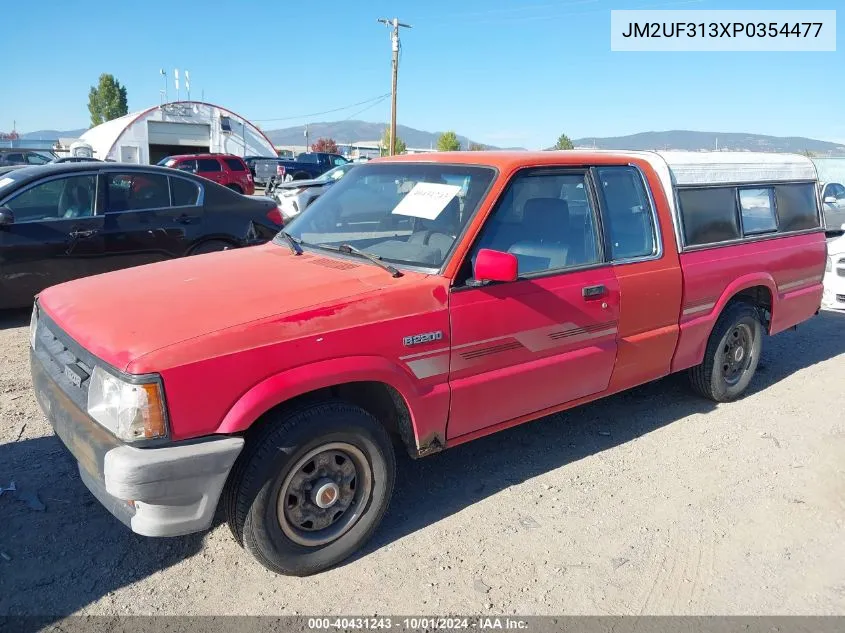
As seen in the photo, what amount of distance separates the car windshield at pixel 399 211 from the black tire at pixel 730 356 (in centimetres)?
246

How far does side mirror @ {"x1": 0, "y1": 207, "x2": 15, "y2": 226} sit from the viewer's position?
243 inches

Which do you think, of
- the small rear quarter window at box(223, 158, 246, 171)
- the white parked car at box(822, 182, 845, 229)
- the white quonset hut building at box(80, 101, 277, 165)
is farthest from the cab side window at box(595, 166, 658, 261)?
the white quonset hut building at box(80, 101, 277, 165)

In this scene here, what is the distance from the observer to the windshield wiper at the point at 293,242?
3.87m

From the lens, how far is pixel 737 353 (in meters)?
5.25

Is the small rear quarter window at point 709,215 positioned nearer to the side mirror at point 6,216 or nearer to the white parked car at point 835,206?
the side mirror at point 6,216

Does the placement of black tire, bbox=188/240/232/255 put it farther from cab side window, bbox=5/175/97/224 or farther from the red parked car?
the red parked car

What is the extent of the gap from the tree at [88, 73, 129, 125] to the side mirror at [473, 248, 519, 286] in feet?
313

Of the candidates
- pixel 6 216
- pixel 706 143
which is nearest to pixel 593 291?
pixel 6 216

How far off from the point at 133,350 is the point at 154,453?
0.39 meters

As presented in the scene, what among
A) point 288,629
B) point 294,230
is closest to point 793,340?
point 294,230

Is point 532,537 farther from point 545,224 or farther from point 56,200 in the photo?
point 56,200

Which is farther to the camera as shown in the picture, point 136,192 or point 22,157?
point 22,157

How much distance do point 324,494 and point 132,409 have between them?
926 millimetres

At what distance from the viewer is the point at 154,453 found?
2.51 metres
